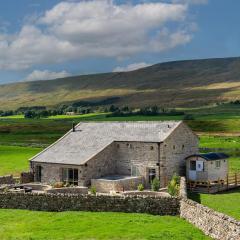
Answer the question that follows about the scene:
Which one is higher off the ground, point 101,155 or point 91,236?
point 101,155

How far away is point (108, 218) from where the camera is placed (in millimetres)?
32375

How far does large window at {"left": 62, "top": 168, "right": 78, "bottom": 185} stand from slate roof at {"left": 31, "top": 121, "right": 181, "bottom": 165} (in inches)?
34.9

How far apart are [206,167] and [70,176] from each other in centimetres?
1298

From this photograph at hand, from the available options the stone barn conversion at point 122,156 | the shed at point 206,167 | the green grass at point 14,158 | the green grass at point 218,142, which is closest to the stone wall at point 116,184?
the stone barn conversion at point 122,156

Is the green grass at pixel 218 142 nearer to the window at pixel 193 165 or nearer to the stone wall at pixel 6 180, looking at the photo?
the window at pixel 193 165

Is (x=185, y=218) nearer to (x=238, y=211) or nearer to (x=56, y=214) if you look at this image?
(x=238, y=211)

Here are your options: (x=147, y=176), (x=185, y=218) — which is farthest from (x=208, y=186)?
(x=185, y=218)

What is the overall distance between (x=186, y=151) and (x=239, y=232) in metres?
29.2

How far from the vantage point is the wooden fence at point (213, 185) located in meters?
46.7

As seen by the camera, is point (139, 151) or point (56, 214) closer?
point (56, 214)

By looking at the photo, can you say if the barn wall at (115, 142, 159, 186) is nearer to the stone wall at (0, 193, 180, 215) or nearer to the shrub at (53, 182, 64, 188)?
the shrub at (53, 182, 64, 188)

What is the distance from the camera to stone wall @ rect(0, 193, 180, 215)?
3406 cm

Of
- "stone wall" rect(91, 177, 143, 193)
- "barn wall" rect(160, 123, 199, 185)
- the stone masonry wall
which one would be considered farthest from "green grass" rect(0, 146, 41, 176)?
the stone masonry wall

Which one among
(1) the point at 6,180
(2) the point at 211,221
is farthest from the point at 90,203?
(1) the point at 6,180
